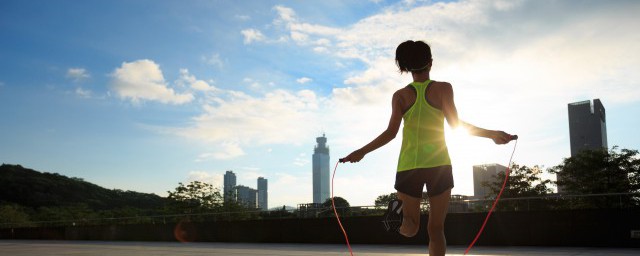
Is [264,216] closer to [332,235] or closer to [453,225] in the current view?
[332,235]

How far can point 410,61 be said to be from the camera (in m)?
3.98

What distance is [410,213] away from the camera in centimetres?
397

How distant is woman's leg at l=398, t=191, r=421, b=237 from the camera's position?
3926 mm

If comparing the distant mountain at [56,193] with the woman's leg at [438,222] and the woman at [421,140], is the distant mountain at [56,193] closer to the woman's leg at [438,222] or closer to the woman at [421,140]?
the woman at [421,140]

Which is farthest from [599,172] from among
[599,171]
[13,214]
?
[13,214]

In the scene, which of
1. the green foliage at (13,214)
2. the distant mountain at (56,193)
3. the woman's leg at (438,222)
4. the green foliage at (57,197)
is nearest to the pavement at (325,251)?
the woman's leg at (438,222)

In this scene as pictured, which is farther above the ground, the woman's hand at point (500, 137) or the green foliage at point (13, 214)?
the woman's hand at point (500, 137)

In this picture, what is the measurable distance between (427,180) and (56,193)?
400 feet

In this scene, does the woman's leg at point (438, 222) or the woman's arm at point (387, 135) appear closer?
the woman's leg at point (438, 222)

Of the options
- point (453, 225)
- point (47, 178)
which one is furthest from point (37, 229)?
point (47, 178)

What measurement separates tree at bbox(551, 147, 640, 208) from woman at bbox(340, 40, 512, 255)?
5433cm

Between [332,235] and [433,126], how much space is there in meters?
14.6

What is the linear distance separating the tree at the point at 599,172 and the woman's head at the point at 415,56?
5437cm

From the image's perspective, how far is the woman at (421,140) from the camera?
3.78m
